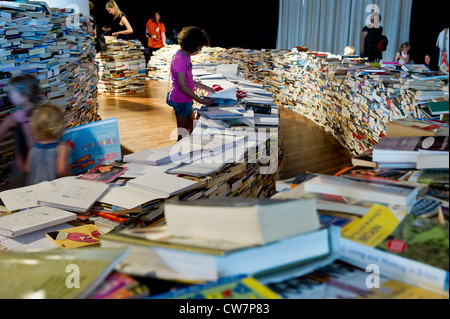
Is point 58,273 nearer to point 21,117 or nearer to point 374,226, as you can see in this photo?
point 374,226

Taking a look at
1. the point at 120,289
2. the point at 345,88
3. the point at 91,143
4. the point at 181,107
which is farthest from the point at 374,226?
the point at 345,88

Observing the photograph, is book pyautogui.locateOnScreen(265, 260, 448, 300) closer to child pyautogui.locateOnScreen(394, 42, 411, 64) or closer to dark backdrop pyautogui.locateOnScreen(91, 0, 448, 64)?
child pyautogui.locateOnScreen(394, 42, 411, 64)

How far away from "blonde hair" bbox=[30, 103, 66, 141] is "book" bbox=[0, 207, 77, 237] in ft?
2.84

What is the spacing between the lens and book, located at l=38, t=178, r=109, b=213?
6.89 feet

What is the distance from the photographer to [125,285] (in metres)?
0.87

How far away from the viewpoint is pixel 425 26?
8.90 meters

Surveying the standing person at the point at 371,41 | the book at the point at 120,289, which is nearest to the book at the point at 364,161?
the book at the point at 120,289

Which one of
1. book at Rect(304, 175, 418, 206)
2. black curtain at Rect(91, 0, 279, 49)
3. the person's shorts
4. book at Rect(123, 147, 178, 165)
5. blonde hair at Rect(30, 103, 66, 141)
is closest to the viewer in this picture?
book at Rect(304, 175, 418, 206)

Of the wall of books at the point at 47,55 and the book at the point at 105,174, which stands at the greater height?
the wall of books at the point at 47,55

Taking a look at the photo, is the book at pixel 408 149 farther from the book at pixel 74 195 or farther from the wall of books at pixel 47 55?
the wall of books at pixel 47 55

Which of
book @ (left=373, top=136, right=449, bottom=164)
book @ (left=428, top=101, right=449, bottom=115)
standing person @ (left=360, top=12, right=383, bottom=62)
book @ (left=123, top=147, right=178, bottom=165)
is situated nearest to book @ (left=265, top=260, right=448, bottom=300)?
book @ (left=373, top=136, right=449, bottom=164)

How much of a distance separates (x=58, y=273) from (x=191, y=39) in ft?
11.1

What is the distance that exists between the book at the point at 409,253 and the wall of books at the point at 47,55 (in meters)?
3.34

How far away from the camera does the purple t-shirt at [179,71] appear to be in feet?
13.7
